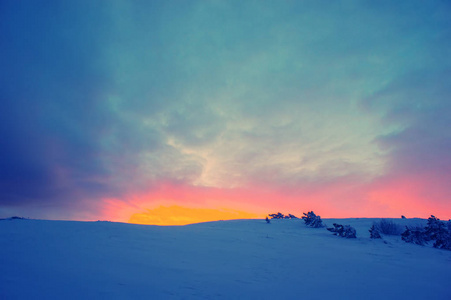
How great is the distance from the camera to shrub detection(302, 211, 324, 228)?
10.0 meters

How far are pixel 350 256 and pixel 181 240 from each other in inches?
163

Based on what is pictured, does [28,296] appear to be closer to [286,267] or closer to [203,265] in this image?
[203,265]

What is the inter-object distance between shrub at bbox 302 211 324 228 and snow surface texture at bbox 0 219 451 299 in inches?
119

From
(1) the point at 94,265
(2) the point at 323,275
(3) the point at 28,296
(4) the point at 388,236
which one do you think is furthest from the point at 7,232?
(4) the point at 388,236

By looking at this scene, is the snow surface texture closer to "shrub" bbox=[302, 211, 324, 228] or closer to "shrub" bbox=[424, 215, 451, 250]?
"shrub" bbox=[424, 215, 451, 250]

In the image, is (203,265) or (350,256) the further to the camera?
(350,256)

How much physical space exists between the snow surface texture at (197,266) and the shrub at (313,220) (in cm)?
303

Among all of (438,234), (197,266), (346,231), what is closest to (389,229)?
(438,234)

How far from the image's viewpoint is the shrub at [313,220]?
1000cm

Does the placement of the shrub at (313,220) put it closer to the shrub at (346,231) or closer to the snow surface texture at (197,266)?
the shrub at (346,231)

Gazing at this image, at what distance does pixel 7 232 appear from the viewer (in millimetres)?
5535

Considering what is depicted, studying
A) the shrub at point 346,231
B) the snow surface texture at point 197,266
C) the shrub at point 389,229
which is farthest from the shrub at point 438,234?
the shrub at point 346,231

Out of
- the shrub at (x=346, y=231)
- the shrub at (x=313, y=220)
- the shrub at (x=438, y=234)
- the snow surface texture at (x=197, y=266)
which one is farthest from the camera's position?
the shrub at (x=313, y=220)

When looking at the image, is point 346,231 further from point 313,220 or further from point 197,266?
point 197,266
